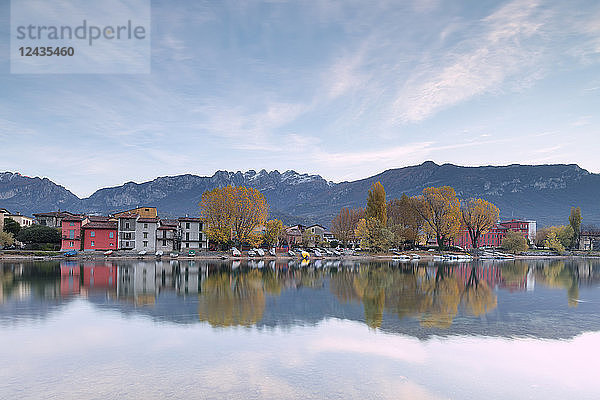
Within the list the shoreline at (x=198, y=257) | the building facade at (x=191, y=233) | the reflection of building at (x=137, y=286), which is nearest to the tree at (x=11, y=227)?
the shoreline at (x=198, y=257)

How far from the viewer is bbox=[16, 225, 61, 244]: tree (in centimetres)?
8319

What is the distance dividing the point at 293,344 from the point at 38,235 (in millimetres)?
82481

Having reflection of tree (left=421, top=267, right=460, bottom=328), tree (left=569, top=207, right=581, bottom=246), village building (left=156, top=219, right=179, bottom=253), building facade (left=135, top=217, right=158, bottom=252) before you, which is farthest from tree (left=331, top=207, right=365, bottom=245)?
reflection of tree (left=421, top=267, right=460, bottom=328)

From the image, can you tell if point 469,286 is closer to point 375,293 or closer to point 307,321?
point 375,293

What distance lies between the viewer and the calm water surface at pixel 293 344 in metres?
14.2

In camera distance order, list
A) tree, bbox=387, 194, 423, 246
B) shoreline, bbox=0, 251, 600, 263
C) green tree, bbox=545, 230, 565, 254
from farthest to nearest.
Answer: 1. green tree, bbox=545, 230, 565, 254
2. tree, bbox=387, 194, 423, 246
3. shoreline, bbox=0, 251, 600, 263

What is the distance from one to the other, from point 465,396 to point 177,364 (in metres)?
10.4

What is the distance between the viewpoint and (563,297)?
120ft

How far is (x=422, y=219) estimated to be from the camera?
3994 inches

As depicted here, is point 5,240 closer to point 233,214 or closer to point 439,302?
point 233,214

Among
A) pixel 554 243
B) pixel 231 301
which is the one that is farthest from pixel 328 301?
pixel 554 243

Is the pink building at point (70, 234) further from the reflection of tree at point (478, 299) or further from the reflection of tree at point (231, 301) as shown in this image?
the reflection of tree at point (478, 299)

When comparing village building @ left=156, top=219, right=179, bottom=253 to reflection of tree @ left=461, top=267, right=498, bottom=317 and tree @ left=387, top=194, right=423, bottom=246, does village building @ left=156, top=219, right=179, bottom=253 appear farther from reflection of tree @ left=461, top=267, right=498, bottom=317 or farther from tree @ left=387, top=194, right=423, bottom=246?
reflection of tree @ left=461, top=267, right=498, bottom=317

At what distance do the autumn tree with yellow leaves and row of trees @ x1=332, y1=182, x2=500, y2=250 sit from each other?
24.7 meters
